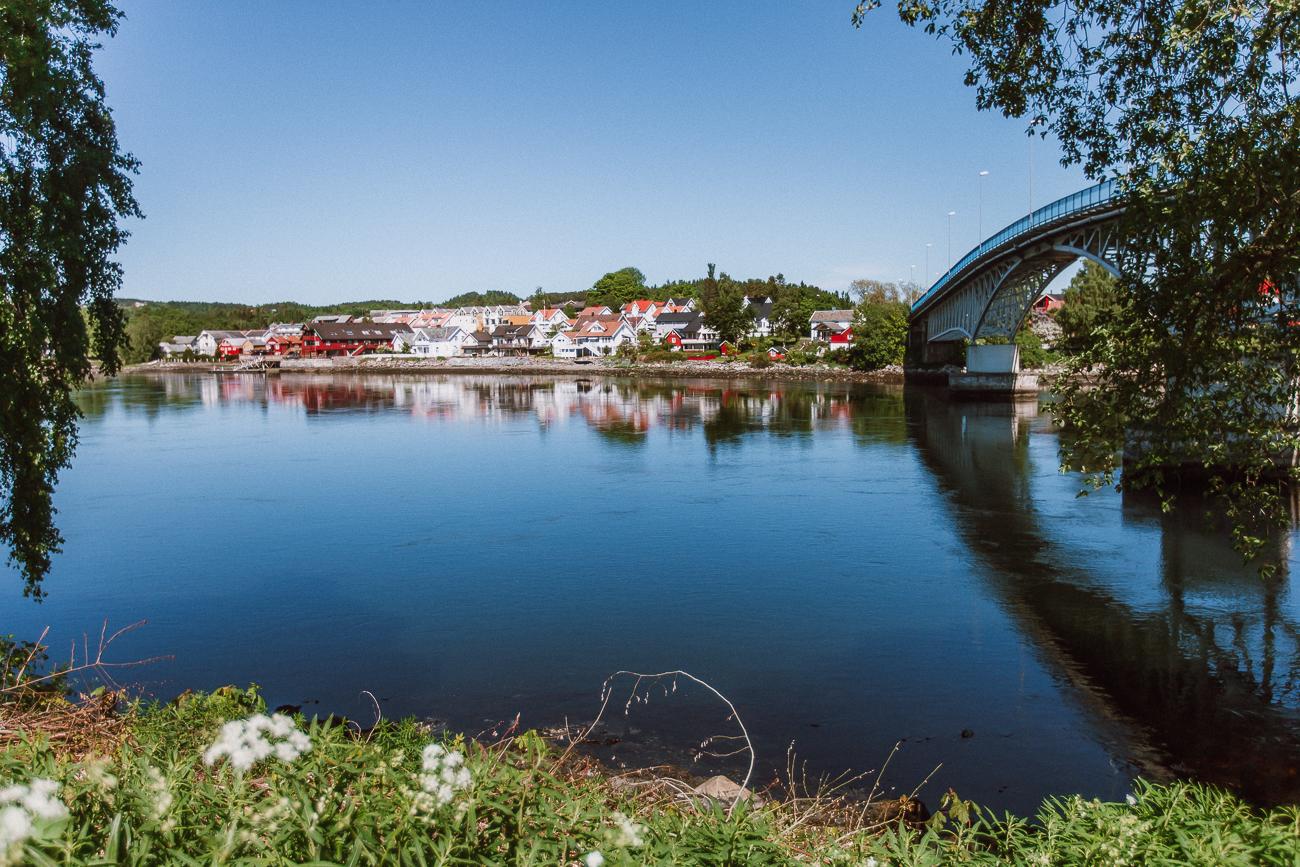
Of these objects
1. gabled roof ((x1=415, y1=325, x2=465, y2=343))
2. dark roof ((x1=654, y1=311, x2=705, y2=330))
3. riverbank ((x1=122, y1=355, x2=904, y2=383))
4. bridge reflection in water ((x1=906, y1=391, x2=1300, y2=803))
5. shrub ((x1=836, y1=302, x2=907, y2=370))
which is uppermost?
dark roof ((x1=654, y1=311, x2=705, y2=330))

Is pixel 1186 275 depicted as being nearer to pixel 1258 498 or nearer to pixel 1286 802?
pixel 1258 498

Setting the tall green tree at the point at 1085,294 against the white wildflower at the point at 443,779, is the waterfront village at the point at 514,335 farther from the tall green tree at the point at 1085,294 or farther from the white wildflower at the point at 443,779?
the white wildflower at the point at 443,779

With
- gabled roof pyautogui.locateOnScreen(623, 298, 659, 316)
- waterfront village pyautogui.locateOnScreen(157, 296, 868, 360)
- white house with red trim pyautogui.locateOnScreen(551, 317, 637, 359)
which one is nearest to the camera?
waterfront village pyautogui.locateOnScreen(157, 296, 868, 360)

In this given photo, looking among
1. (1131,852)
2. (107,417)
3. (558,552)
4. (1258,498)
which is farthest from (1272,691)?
(107,417)

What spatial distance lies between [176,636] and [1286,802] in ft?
47.7

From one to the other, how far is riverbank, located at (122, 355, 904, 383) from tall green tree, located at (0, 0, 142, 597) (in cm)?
7323

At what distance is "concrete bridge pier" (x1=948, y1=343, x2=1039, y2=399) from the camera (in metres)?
60.2

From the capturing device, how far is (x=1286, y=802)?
8.44 meters

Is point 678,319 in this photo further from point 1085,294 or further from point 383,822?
point 383,822

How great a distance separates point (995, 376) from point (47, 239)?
197ft

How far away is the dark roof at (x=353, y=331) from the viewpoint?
5340 inches

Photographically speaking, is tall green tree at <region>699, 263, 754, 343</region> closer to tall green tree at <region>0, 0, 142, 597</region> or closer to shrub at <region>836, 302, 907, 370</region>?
shrub at <region>836, 302, 907, 370</region>

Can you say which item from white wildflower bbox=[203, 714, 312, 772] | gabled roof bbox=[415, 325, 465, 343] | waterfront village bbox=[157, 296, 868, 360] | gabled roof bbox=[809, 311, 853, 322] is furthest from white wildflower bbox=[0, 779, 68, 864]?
gabled roof bbox=[415, 325, 465, 343]

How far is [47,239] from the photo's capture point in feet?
32.1
